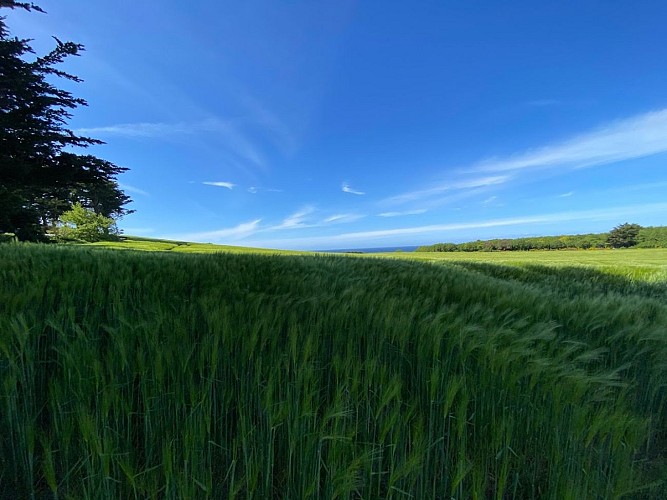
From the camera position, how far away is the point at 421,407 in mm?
1368

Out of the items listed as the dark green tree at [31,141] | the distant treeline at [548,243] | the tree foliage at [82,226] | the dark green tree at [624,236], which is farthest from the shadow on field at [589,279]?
the tree foliage at [82,226]

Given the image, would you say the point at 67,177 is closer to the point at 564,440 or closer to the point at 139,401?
the point at 139,401

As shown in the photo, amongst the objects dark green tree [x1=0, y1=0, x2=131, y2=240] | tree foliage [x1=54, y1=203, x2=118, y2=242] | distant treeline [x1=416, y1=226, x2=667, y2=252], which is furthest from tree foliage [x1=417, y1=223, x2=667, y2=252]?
tree foliage [x1=54, y1=203, x2=118, y2=242]

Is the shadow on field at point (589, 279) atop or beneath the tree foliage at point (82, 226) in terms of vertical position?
beneath

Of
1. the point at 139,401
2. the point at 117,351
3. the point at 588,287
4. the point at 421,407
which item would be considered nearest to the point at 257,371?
the point at 139,401

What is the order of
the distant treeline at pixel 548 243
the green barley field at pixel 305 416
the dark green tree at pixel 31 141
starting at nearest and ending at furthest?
the green barley field at pixel 305 416 < the dark green tree at pixel 31 141 < the distant treeline at pixel 548 243

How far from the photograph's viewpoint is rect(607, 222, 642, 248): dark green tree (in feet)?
129

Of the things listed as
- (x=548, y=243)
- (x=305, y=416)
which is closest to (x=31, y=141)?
(x=305, y=416)

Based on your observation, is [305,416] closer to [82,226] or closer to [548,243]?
[548,243]

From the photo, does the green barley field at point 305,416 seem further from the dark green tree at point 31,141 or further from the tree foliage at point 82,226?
the tree foliage at point 82,226

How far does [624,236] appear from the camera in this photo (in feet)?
133

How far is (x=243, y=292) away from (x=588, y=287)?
21.1ft

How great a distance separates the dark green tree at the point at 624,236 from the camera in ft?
129

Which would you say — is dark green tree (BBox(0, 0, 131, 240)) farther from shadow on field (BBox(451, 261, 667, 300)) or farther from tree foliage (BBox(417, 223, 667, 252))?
tree foliage (BBox(417, 223, 667, 252))
